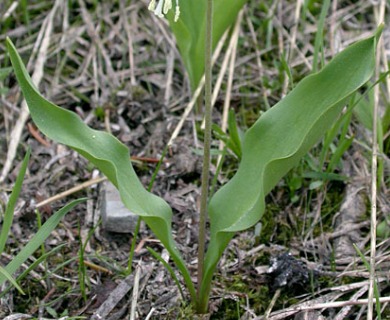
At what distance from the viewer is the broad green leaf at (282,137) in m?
2.04

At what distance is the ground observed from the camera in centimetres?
246

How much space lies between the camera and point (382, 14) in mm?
3549

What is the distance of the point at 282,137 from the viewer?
2.24 m

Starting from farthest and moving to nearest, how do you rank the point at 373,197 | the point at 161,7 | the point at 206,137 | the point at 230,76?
the point at 230,76 < the point at 373,197 < the point at 206,137 < the point at 161,7

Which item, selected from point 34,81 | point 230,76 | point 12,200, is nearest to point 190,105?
point 230,76

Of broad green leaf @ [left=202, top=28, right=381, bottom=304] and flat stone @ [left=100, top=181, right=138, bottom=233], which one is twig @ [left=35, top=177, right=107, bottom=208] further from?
broad green leaf @ [left=202, top=28, right=381, bottom=304]

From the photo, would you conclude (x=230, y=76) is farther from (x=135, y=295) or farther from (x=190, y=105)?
(x=135, y=295)

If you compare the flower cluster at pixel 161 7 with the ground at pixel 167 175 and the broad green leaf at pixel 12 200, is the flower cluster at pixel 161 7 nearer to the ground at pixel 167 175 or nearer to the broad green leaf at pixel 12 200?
the broad green leaf at pixel 12 200

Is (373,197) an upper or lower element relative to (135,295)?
lower

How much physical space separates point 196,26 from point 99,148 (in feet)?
4.16

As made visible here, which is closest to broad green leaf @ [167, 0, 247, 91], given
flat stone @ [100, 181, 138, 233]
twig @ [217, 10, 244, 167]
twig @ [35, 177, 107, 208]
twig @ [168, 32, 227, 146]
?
twig @ [168, 32, 227, 146]

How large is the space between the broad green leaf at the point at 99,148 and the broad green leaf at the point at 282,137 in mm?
198

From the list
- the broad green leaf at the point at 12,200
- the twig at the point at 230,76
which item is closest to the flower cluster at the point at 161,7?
the broad green leaf at the point at 12,200

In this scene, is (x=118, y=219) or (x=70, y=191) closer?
(x=118, y=219)
